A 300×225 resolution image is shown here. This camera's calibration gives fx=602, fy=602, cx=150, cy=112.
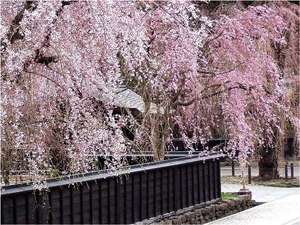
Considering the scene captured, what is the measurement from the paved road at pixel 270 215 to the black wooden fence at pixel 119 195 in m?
0.81

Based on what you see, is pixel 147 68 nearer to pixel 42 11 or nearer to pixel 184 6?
pixel 184 6

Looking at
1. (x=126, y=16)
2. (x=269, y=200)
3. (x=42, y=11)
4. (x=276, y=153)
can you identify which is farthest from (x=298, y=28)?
(x=42, y=11)

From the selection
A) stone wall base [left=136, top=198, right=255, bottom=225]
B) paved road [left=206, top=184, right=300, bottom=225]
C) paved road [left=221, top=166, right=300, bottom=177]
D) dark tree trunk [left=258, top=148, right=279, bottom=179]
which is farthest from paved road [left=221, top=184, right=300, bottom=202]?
paved road [left=221, top=166, right=300, bottom=177]

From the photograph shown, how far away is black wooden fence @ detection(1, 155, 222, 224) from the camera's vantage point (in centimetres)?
764

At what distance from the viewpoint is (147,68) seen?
10.7 metres

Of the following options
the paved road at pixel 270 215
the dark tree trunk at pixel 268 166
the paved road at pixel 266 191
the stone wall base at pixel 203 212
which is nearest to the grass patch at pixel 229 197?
the stone wall base at pixel 203 212

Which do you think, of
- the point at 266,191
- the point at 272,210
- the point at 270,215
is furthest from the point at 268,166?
the point at 270,215

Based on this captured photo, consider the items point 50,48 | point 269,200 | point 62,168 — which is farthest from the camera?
point 269,200

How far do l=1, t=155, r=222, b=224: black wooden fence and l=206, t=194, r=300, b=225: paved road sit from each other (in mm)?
814

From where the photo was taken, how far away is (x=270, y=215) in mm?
12922

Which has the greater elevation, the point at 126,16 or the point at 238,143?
the point at 126,16

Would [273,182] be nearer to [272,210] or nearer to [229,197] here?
[229,197]

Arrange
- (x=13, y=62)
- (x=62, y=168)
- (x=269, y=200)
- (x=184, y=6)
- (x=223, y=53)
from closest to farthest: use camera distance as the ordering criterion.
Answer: (x=13, y=62) → (x=62, y=168) → (x=184, y=6) → (x=223, y=53) → (x=269, y=200)

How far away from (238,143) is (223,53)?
90.7 inches
